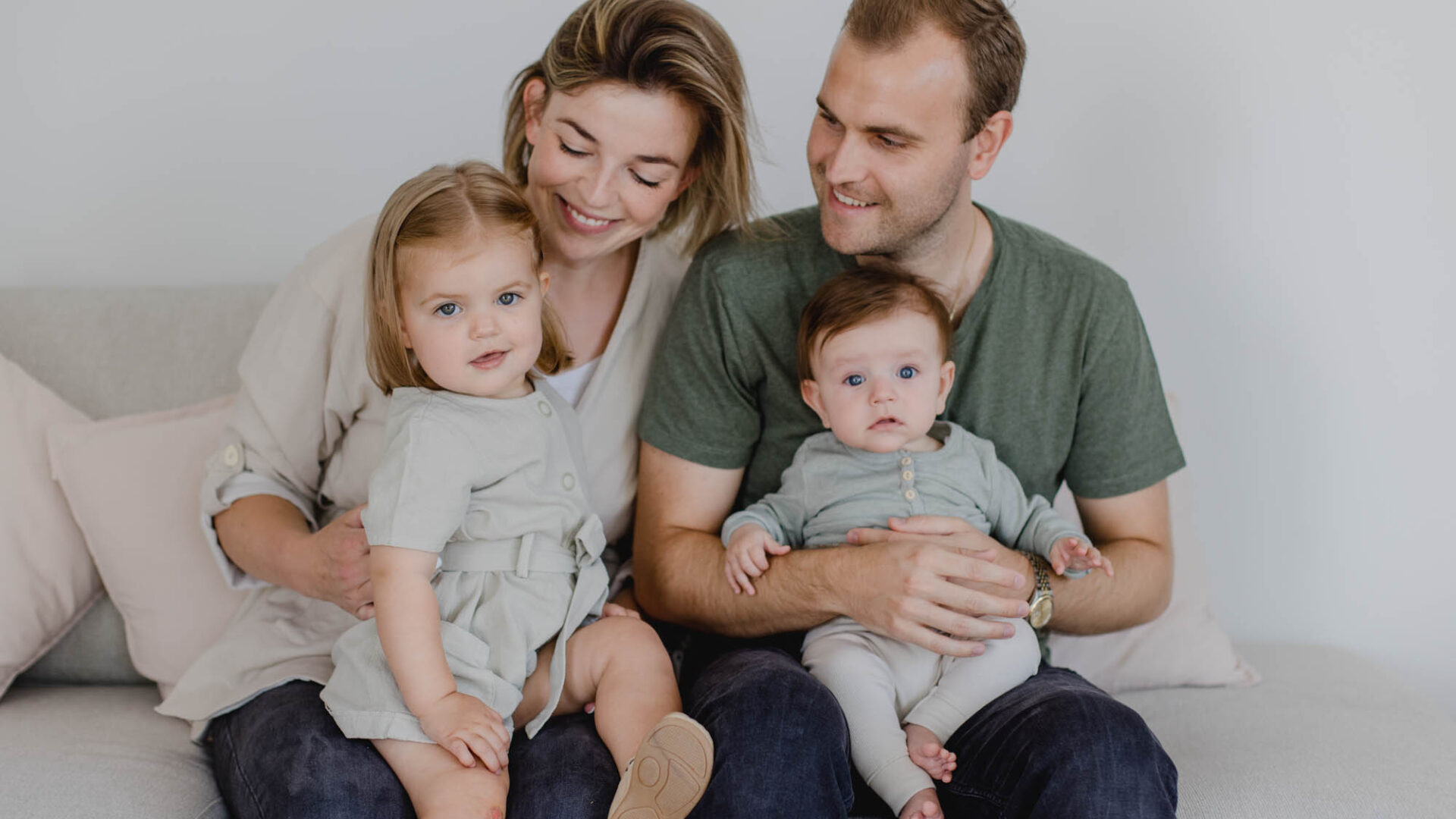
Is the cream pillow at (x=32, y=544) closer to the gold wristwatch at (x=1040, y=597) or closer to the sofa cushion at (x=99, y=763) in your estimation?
the sofa cushion at (x=99, y=763)

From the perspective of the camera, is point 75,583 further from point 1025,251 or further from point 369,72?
point 1025,251

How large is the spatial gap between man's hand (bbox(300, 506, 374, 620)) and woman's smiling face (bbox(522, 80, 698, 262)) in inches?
21.9

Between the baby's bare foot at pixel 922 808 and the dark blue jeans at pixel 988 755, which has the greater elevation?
the dark blue jeans at pixel 988 755

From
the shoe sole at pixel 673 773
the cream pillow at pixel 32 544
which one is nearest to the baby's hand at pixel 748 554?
the shoe sole at pixel 673 773

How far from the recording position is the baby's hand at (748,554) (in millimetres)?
1718

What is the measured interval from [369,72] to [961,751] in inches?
72.0

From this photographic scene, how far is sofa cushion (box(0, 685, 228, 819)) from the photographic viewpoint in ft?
5.16

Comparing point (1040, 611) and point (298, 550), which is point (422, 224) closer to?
point (298, 550)

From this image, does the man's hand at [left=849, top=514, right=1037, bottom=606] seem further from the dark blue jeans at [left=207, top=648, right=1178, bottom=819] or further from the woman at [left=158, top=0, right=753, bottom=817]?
the woman at [left=158, top=0, right=753, bottom=817]

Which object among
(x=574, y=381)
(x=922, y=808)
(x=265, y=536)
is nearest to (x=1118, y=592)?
(x=922, y=808)

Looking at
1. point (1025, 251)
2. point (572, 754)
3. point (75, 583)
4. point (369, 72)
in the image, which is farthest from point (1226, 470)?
point (75, 583)

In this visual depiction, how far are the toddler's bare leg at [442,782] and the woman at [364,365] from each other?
12 centimetres

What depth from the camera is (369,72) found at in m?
2.44

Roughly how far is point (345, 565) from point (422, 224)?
0.50 meters
